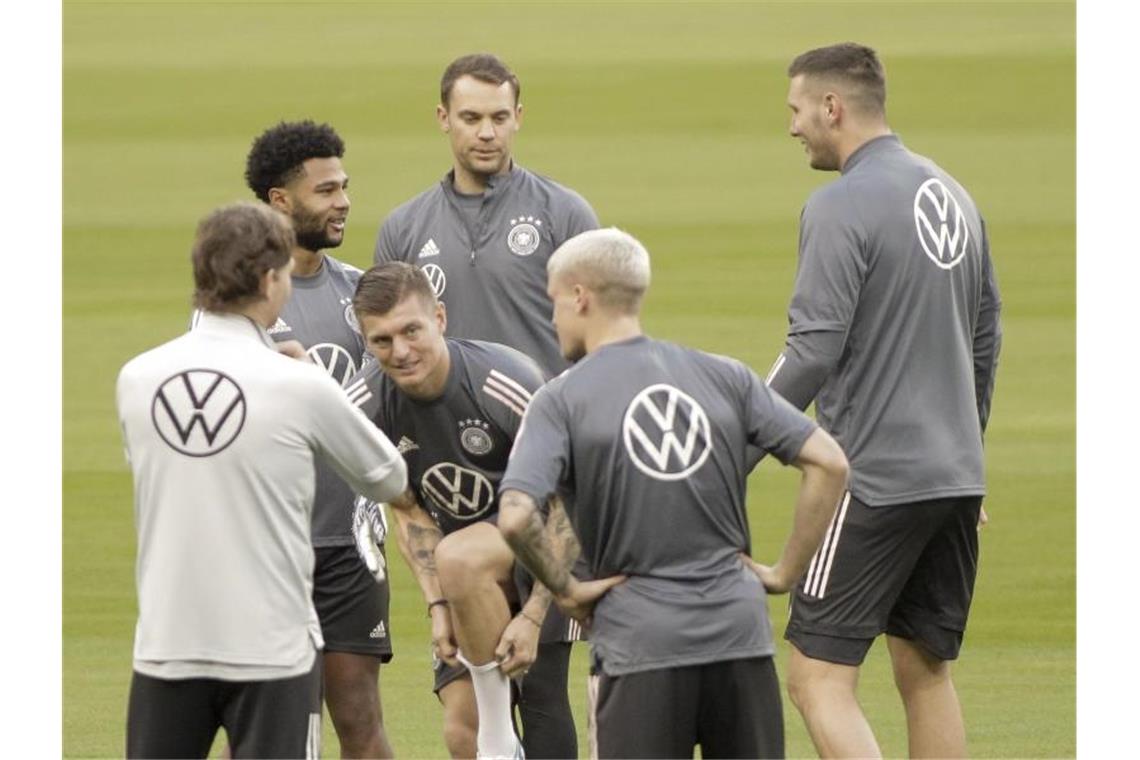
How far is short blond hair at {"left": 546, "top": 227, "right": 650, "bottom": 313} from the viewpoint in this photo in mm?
4246

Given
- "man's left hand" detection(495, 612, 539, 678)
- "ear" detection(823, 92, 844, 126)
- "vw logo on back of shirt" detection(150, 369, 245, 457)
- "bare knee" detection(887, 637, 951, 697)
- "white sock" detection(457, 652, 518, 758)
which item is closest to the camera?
"vw logo on back of shirt" detection(150, 369, 245, 457)

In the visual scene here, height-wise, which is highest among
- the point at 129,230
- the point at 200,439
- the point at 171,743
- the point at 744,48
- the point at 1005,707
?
the point at 744,48

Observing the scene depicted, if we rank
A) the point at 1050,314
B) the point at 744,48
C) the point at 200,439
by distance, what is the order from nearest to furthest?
1. the point at 200,439
2. the point at 1050,314
3. the point at 744,48

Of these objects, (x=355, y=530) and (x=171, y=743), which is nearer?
(x=171, y=743)

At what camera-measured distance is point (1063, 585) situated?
35.3ft

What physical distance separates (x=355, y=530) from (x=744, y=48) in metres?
18.9

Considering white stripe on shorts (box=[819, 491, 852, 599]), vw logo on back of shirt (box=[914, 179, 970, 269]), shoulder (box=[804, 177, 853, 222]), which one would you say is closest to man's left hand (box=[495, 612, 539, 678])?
white stripe on shorts (box=[819, 491, 852, 599])

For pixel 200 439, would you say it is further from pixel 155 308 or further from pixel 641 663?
pixel 155 308

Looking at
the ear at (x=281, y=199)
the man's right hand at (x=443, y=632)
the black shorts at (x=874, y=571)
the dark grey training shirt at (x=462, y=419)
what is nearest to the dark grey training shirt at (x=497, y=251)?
the ear at (x=281, y=199)

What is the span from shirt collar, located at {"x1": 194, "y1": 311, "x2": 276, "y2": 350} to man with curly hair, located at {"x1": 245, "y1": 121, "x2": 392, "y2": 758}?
1.51 m

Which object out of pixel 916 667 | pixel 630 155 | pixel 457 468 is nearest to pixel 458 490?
pixel 457 468

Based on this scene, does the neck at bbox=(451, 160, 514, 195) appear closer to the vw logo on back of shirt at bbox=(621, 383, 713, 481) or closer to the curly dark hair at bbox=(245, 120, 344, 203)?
the curly dark hair at bbox=(245, 120, 344, 203)

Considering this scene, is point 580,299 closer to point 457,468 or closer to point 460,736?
point 457,468

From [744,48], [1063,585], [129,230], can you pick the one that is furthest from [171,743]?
[744,48]
